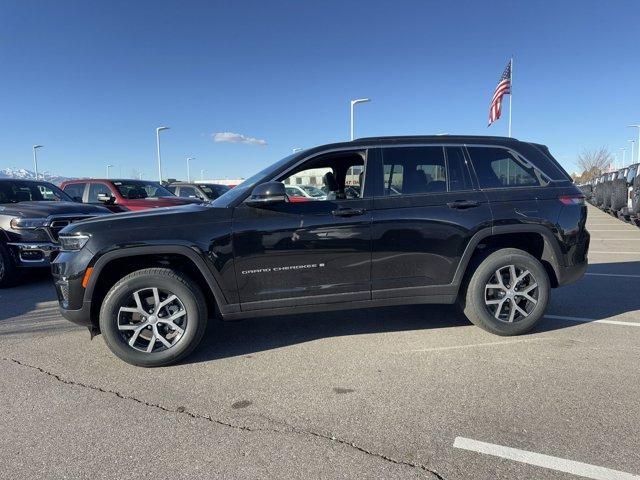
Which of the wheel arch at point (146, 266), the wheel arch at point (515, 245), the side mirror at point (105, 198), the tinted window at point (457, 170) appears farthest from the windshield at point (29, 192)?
the wheel arch at point (515, 245)

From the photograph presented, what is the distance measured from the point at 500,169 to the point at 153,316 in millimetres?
3543

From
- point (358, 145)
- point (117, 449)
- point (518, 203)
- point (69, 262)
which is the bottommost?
point (117, 449)

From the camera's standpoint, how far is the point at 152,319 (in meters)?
3.83

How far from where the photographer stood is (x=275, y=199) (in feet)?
12.5

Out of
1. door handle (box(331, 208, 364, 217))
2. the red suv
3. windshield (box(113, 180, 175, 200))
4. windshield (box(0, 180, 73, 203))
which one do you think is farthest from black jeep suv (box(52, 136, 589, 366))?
windshield (box(113, 180, 175, 200))

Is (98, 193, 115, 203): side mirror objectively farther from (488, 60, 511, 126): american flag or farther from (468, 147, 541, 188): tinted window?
(488, 60, 511, 126): american flag

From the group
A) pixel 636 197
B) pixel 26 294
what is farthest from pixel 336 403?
pixel 636 197

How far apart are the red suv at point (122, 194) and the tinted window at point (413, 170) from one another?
707 cm

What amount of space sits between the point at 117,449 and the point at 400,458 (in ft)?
5.46

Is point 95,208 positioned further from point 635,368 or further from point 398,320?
point 635,368

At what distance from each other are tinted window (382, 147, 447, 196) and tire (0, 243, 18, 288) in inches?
235

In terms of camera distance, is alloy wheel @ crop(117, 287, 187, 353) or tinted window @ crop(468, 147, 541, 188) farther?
tinted window @ crop(468, 147, 541, 188)

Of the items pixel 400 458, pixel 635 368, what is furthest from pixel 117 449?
pixel 635 368

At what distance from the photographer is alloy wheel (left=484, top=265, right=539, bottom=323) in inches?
173
